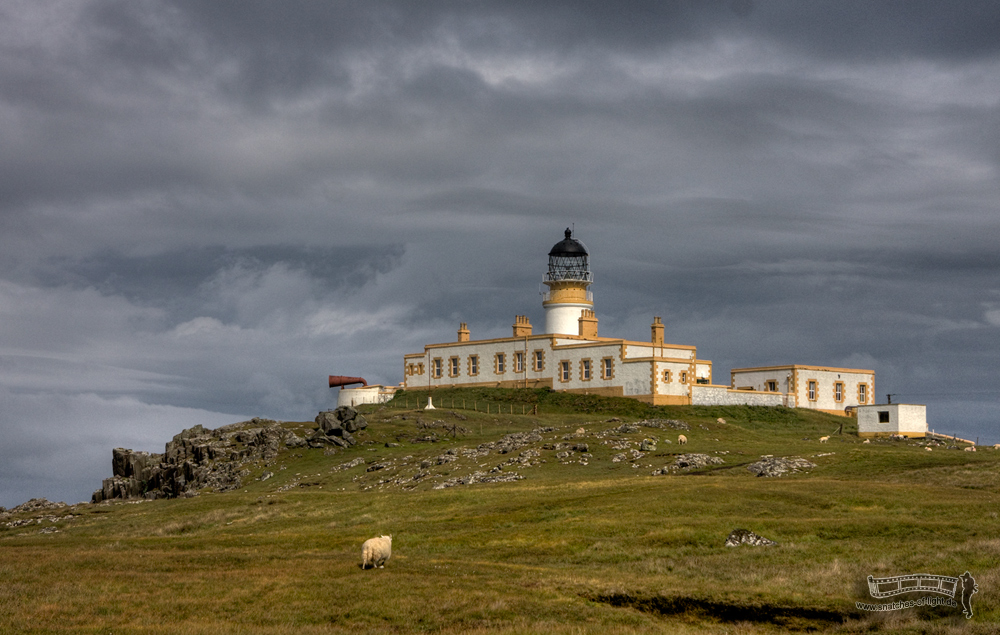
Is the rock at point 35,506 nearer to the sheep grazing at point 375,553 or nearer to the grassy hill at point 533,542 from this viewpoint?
the grassy hill at point 533,542

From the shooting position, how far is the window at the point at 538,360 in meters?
113

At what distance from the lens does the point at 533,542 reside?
43938 millimetres

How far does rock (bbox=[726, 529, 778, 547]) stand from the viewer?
133 feet

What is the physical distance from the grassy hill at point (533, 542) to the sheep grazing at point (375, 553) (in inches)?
18.0

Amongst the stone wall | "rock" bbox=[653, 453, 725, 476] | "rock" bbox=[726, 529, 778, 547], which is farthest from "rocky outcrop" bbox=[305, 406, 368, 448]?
"rock" bbox=[726, 529, 778, 547]

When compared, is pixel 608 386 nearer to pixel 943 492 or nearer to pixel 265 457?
pixel 265 457

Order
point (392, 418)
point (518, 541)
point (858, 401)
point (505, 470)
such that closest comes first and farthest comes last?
point (518, 541) < point (505, 470) < point (392, 418) < point (858, 401)

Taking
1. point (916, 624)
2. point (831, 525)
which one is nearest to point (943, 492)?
point (831, 525)

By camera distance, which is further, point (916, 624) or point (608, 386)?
point (608, 386)

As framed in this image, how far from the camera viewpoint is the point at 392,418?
9956 cm

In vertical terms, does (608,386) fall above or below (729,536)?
above

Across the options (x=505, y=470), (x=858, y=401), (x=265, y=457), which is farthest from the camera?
(x=858, y=401)

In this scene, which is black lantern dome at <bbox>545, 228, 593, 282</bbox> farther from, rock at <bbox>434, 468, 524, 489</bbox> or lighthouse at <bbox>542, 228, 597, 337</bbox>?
rock at <bbox>434, 468, 524, 489</bbox>

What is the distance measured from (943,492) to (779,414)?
5095 cm
